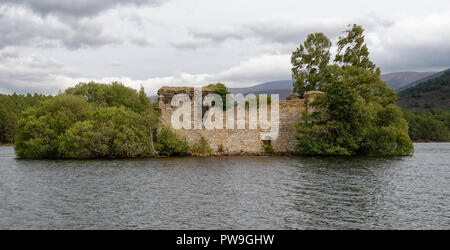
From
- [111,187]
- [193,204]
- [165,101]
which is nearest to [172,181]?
[111,187]

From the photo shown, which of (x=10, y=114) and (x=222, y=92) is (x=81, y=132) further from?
(x=10, y=114)

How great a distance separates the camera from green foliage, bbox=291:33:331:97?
A: 38.6m

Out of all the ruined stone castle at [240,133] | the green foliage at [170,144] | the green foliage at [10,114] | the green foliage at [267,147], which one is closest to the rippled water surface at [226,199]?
the green foliage at [170,144]

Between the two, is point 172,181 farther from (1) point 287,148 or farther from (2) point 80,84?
(2) point 80,84

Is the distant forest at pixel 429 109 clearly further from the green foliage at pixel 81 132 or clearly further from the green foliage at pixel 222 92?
the green foliage at pixel 81 132

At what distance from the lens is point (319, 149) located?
3328cm

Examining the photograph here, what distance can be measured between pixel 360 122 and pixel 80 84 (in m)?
32.2

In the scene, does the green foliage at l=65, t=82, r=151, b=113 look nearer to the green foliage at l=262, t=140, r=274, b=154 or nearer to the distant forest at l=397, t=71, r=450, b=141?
the green foliage at l=262, t=140, r=274, b=154

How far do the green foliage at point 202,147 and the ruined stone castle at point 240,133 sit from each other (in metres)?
0.29

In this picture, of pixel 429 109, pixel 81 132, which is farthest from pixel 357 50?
pixel 429 109

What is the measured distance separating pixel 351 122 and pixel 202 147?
13.7m

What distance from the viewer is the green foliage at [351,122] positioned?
32.8m

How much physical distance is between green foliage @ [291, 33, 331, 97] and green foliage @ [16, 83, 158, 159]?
15.4 meters
